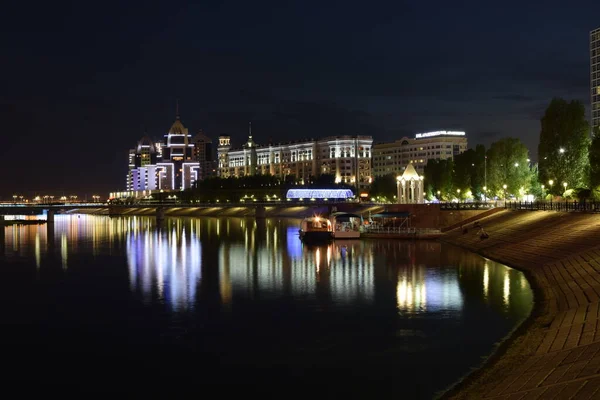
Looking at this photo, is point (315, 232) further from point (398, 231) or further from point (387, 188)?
point (387, 188)

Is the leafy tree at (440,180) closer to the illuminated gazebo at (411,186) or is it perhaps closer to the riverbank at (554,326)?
the illuminated gazebo at (411,186)

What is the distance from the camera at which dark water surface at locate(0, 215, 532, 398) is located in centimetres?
2370

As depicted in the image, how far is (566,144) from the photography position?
85812 mm

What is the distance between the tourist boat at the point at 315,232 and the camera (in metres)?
84.3

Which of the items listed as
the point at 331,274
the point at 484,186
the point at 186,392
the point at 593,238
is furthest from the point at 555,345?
the point at 484,186

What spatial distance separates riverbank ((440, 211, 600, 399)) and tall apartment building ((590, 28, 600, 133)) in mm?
118904

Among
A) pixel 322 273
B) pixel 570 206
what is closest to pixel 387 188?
pixel 570 206

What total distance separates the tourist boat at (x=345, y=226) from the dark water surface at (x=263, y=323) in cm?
2272

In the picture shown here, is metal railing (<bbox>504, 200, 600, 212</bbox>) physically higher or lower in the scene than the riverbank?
higher

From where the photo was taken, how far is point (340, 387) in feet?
72.5

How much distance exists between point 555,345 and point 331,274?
2864 centimetres

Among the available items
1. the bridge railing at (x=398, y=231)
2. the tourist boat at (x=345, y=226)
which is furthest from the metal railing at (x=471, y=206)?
the tourist boat at (x=345, y=226)

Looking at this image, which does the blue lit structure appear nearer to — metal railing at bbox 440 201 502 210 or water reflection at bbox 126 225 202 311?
metal railing at bbox 440 201 502 210

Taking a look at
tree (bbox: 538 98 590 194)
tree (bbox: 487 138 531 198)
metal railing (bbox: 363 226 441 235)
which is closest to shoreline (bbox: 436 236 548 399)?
metal railing (bbox: 363 226 441 235)
